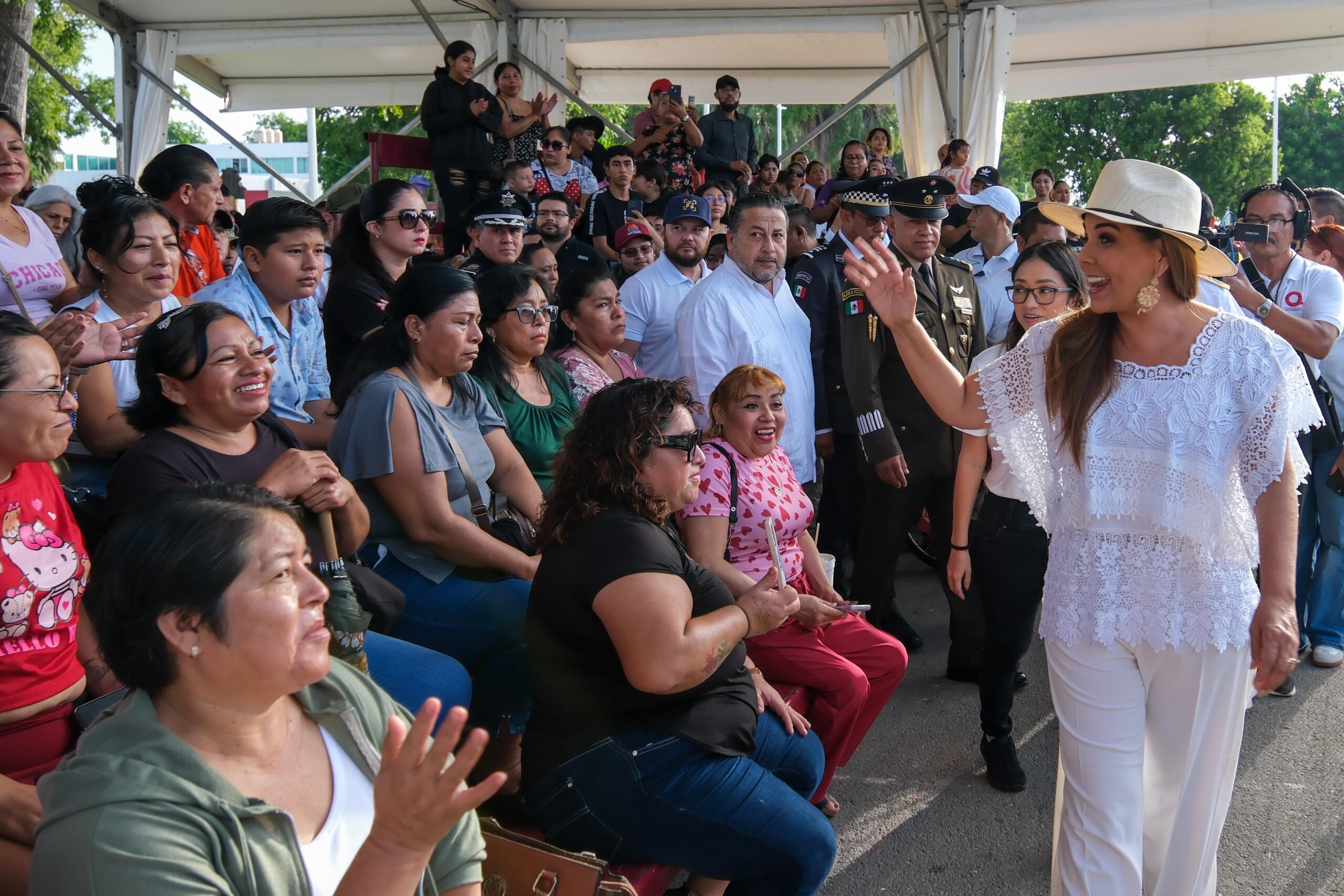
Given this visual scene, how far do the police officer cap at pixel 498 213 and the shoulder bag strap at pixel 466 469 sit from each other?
1985mm

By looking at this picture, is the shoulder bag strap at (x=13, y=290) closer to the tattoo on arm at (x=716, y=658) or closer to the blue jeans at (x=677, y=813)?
the blue jeans at (x=677, y=813)

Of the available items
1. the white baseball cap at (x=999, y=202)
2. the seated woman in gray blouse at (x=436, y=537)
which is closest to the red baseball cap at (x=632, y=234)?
the white baseball cap at (x=999, y=202)

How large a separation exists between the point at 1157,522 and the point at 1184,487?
0.10 meters

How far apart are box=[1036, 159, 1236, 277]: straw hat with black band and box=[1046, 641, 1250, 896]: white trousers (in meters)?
0.95

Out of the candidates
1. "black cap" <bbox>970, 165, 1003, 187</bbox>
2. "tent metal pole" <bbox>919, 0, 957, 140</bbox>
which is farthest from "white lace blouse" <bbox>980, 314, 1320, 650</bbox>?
"tent metal pole" <bbox>919, 0, 957, 140</bbox>

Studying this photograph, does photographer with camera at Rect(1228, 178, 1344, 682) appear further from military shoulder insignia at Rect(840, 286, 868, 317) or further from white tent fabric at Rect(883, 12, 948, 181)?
white tent fabric at Rect(883, 12, 948, 181)

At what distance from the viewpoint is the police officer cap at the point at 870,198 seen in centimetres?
561

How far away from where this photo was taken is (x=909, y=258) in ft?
16.3

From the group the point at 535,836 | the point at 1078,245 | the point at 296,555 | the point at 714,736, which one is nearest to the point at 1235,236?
the point at 1078,245

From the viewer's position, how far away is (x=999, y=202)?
20.7ft

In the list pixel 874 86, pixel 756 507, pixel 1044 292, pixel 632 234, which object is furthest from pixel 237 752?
pixel 874 86

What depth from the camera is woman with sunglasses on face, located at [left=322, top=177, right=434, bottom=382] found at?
14.9 ft

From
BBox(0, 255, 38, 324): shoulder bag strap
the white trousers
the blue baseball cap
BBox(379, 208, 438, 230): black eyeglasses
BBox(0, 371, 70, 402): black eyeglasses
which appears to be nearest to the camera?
BBox(0, 371, 70, 402): black eyeglasses

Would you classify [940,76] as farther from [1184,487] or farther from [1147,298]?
[1184,487]
